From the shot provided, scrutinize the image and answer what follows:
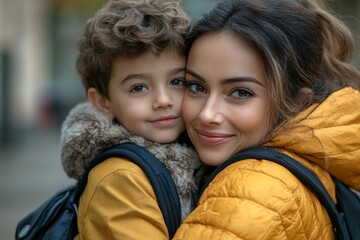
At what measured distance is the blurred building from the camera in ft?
43.7

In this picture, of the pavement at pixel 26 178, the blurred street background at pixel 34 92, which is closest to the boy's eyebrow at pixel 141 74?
the pavement at pixel 26 178

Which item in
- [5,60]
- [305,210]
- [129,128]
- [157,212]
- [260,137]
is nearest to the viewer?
[305,210]

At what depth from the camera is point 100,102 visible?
3.14 meters

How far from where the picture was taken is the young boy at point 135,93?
2809mm

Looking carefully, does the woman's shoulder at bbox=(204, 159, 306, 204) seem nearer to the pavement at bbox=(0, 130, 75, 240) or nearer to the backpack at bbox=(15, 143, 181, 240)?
the backpack at bbox=(15, 143, 181, 240)

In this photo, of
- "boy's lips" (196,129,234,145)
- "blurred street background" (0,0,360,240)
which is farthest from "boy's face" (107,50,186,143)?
"blurred street background" (0,0,360,240)

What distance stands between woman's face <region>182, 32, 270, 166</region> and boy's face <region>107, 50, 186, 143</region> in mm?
168

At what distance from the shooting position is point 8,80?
1290 cm

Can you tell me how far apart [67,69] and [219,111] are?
52.7ft

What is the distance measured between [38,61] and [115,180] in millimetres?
14835

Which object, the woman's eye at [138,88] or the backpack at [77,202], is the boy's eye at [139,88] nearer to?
the woman's eye at [138,88]

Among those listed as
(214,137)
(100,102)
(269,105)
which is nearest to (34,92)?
(100,102)

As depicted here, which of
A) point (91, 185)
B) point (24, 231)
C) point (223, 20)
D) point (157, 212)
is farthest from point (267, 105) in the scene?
point (24, 231)

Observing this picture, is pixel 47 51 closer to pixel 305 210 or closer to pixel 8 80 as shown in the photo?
pixel 8 80
